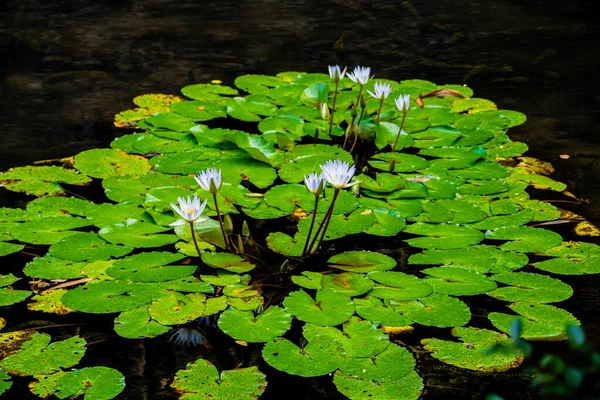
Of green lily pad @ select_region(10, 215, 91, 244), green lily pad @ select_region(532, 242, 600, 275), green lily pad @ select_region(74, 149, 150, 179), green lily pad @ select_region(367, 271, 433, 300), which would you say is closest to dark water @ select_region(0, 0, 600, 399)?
green lily pad @ select_region(532, 242, 600, 275)

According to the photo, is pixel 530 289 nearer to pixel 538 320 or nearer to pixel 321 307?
pixel 538 320

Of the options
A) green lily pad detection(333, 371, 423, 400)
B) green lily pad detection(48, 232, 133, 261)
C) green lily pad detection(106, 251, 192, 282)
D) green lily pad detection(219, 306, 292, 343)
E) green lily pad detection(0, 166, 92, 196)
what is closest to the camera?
green lily pad detection(333, 371, 423, 400)

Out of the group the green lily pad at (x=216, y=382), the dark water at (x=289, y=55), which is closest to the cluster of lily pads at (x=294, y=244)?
the green lily pad at (x=216, y=382)

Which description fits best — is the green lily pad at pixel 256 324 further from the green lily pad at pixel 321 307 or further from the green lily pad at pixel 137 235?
the green lily pad at pixel 137 235

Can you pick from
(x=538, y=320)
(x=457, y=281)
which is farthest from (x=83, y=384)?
(x=538, y=320)

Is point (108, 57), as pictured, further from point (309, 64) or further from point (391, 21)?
point (391, 21)

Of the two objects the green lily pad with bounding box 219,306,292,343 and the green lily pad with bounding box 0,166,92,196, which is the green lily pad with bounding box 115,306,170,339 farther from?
the green lily pad with bounding box 0,166,92,196

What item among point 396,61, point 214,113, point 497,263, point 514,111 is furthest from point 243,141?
point 396,61
